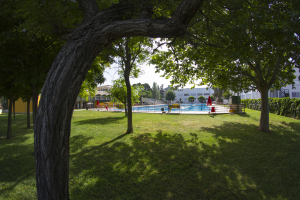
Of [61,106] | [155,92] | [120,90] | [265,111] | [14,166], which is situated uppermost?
[155,92]

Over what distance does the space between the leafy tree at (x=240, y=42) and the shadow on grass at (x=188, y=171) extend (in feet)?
10.1

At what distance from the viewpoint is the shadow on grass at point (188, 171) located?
3.53m

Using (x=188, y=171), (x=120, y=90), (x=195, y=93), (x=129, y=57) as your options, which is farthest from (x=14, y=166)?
(x=195, y=93)

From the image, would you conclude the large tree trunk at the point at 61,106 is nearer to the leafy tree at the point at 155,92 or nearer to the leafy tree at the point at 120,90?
the leafy tree at the point at 120,90

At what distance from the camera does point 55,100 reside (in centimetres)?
212

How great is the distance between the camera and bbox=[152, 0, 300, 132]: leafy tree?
4.56 metres

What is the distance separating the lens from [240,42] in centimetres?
500

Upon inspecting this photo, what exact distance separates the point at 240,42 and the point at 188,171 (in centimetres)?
410

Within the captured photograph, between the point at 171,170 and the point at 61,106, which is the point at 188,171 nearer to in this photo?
the point at 171,170

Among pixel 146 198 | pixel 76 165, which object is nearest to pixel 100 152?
pixel 76 165

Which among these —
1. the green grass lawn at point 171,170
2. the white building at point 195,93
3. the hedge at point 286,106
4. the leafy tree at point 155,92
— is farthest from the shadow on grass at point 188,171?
the leafy tree at point 155,92

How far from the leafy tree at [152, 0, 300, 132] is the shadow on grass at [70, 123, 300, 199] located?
3.08 m

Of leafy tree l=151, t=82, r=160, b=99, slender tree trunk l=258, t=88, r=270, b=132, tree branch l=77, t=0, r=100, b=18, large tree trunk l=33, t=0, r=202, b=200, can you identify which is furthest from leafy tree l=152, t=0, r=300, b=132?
leafy tree l=151, t=82, r=160, b=99

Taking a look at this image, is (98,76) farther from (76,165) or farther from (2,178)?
(2,178)
